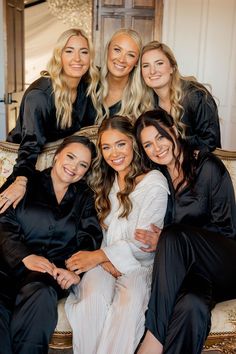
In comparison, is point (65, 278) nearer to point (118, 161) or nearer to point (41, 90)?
point (118, 161)

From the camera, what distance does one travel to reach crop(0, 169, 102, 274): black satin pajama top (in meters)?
2.14

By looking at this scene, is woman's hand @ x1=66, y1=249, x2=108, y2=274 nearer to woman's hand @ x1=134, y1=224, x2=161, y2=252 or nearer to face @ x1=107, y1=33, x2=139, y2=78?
woman's hand @ x1=134, y1=224, x2=161, y2=252

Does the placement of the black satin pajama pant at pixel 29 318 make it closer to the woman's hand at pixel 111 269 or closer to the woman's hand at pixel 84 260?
the woman's hand at pixel 84 260

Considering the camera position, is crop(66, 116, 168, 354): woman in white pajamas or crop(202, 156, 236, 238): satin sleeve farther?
crop(202, 156, 236, 238): satin sleeve

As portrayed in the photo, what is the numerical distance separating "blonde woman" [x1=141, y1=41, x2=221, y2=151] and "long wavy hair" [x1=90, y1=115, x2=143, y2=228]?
1.05 ft

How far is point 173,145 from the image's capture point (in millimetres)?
2230

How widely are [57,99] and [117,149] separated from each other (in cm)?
49

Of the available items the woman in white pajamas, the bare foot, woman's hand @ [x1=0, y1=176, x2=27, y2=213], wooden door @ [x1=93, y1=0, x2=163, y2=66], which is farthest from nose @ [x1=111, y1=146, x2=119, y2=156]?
wooden door @ [x1=93, y1=0, x2=163, y2=66]

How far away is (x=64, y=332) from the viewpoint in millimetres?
1890

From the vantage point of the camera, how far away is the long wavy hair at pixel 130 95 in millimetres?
2592

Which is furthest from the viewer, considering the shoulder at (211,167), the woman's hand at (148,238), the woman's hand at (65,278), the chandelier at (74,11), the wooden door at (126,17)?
the chandelier at (74,11)

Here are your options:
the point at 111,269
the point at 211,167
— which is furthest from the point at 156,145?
the point at 111,269

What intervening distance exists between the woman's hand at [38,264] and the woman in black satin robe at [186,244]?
0.42 m

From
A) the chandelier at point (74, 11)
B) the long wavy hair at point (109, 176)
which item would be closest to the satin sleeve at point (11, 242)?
the long wavy hair at point (109, 176)
